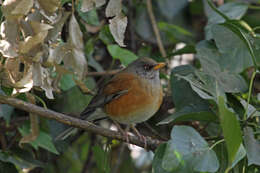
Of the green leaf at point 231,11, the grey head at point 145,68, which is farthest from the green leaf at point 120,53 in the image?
the green leaf at point 231,11

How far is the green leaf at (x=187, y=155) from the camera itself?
246 cm

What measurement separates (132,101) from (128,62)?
1.34 ft

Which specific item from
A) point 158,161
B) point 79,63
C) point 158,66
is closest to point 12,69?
point 79,63

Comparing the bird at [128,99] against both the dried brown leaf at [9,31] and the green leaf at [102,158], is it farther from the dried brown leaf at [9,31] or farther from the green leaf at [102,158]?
the dried brown leaf at [9,31]

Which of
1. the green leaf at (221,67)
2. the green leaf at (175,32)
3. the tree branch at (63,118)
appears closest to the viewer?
the tree branch at (63,118)

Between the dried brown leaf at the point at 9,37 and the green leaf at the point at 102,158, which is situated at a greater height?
the dried brown leaf at the point at 9,37

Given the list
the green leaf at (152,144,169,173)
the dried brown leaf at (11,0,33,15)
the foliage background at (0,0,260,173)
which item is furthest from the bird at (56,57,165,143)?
the dried brown leaf at (11,0,33,15)

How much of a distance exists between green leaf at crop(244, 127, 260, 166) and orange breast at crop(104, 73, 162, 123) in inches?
55.0

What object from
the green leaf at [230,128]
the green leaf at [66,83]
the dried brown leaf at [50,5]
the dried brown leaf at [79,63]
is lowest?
the green leaf at [66,83]

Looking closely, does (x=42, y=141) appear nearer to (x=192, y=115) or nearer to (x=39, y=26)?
(x=192, y=115)

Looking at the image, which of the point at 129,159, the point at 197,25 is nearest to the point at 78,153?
the point at 129,159

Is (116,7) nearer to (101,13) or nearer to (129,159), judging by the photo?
(101,13)

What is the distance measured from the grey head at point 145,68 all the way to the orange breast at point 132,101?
0.25 metres

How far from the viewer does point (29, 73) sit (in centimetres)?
253
